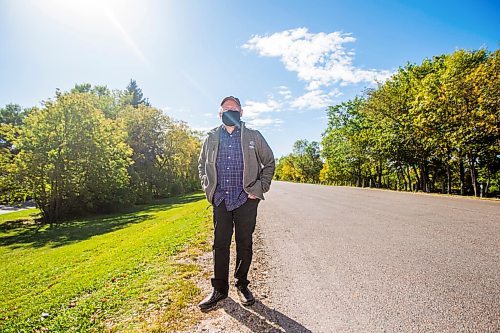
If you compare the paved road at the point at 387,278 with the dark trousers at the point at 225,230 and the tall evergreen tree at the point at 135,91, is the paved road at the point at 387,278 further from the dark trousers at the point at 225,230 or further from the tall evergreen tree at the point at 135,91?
the tall evergreen tree at the point at 135,91

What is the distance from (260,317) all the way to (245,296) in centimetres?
43

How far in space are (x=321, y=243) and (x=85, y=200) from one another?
74.1ft

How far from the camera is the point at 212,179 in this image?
11.7ft

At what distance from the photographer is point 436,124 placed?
21891 millimetres

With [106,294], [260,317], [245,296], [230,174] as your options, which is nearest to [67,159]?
[106,294]

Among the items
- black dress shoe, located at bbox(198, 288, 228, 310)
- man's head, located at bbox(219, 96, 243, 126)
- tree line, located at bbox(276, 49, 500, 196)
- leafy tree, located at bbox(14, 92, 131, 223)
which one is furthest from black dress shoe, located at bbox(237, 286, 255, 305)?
leafy tree, located at bbox(14, 92, 131, 223)

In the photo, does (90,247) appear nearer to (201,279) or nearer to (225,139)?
(201,279)

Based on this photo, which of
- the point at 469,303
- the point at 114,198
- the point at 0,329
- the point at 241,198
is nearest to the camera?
the point at 469,303

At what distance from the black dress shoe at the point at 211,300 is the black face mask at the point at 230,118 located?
2166mm

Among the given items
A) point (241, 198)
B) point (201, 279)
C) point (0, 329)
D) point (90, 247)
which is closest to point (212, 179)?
point (241, 198)

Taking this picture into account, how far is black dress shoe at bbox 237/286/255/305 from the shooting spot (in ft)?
11.2

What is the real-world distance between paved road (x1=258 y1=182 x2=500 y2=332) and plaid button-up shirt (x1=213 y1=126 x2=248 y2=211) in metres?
1.37

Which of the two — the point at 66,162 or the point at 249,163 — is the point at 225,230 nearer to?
the point at 249,163

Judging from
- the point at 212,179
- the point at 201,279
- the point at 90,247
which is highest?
the point at 212,179
